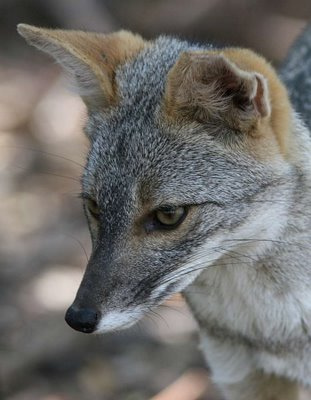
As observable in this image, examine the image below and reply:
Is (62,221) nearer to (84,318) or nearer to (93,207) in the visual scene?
(93,207)

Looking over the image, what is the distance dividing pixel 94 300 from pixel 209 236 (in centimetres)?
58

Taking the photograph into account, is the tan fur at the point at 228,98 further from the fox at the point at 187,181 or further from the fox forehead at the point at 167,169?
the fox forehead at the point at 167,169

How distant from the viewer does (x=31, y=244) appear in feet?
26.8

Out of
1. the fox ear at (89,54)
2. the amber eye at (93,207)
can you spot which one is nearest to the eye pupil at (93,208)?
the amber eye at (93,207)

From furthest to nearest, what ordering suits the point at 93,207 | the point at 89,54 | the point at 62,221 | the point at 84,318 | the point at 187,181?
1. the point at 62,221
2. the point at 89,54
3. the point at 93,207
4. the point at 187,181
5. the point at 84,318

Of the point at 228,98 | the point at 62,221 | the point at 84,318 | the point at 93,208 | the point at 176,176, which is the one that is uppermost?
the point at 228,98

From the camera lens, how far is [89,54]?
4.61 metres

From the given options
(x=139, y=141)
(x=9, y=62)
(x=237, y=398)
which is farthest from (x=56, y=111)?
(x=139, y=141)

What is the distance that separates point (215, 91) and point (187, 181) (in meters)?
0.41

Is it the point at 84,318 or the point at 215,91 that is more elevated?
the point at 215,91

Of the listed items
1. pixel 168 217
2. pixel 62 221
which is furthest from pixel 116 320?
pixel 62 221

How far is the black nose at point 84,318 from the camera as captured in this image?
159 inches

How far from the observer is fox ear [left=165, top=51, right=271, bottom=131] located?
3.96 m

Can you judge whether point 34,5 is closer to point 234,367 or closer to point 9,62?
point 9,62
